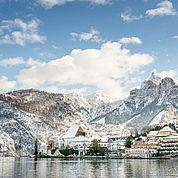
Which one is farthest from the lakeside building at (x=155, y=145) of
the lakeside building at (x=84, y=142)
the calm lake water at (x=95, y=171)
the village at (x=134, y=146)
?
the calm lake water at (x=95, y=171)

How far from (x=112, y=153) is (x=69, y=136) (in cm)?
5376

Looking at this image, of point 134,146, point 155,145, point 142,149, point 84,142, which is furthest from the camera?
point 84,142

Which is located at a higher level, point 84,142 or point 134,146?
point 84,142

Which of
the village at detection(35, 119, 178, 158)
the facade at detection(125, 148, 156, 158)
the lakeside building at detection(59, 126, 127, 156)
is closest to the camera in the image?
the village at detection(35, 119, 178, 158)

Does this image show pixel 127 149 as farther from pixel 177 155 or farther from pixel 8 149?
pixel 8 149

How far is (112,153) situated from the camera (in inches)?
4850

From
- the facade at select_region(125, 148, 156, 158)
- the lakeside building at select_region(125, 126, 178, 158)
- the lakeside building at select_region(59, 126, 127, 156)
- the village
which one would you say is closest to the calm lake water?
the lakeside building at select_region(125, 126, 178, 158)

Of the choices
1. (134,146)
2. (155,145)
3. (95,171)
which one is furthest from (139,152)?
(95,171)

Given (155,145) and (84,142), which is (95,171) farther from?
(84,142)

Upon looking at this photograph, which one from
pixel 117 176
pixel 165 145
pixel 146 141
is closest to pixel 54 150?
pixel 146 141

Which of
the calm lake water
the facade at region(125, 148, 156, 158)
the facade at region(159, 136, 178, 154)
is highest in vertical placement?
the facade at region(159, 136, 178, 154)

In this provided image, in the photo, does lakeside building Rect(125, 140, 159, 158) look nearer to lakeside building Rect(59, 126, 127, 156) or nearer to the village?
the village

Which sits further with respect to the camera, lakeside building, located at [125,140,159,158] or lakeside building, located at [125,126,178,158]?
lakeside building, located at [125,140,159,158]

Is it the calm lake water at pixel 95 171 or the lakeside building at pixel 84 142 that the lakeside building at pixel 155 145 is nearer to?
the lakeside building at pixel 84 142
